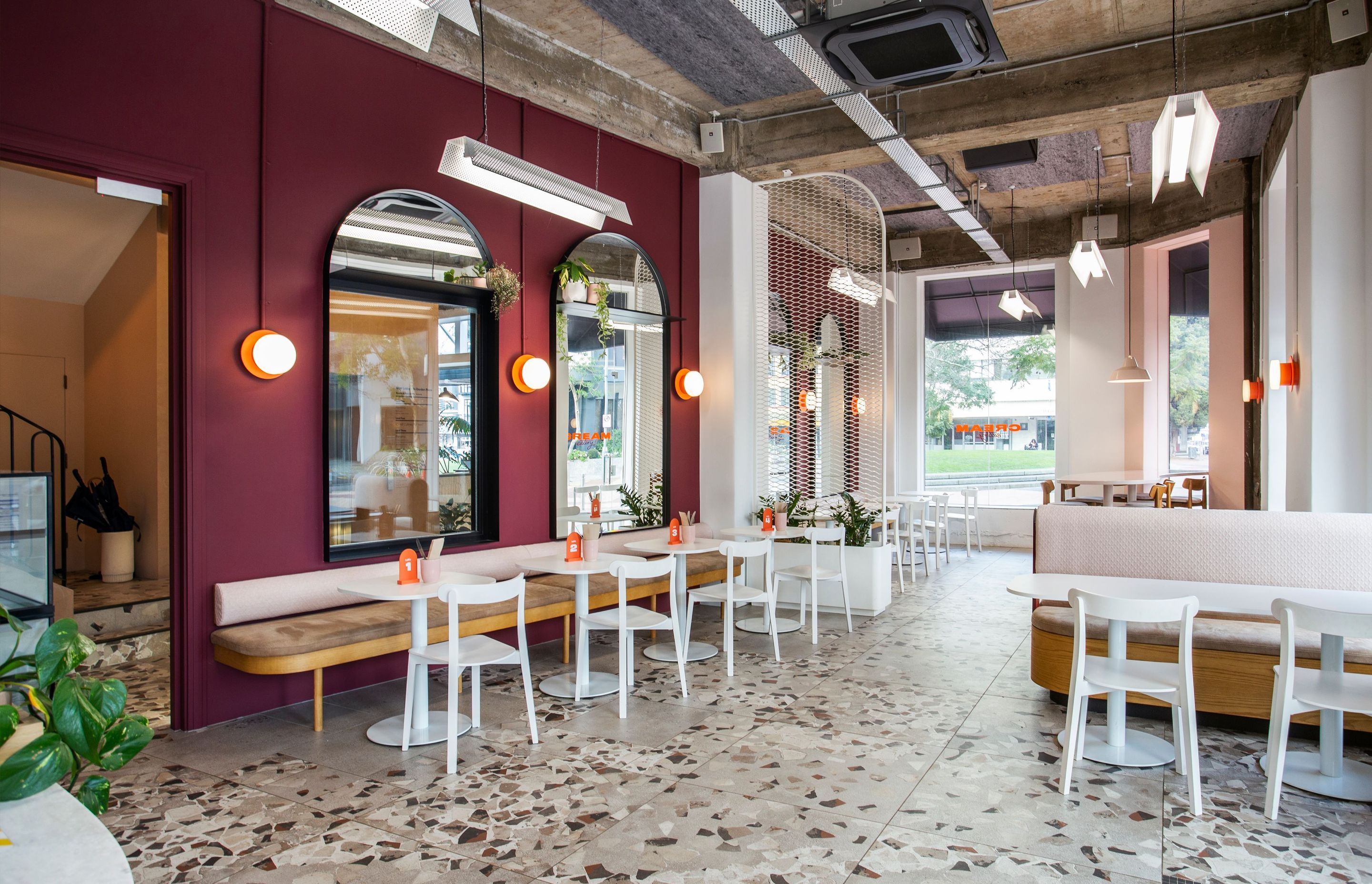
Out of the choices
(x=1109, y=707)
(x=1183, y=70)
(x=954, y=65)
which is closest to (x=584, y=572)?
(x=1109, y=707)

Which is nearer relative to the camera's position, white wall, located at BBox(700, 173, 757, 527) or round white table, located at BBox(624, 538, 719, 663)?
round white table, located at BBox(624, 538, 719, 663)

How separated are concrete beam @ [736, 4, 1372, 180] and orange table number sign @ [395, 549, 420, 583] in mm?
4712

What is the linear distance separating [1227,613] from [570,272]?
440 centimetres

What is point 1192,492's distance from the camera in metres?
9.18

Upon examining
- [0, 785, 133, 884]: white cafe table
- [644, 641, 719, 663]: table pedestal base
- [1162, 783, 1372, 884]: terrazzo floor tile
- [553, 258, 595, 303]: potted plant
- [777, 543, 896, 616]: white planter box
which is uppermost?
Answer: [553, 258, 595, 303]: potted plant

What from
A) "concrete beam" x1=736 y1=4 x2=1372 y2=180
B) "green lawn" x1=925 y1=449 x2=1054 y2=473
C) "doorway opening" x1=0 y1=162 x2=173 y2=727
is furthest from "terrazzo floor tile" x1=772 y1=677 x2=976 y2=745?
"green lawn" x1=925 y1=449 x2=1054 y2=473

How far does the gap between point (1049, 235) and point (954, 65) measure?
7.56 m

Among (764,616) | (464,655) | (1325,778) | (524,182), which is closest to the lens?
(1325,778)

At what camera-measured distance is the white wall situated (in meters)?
7.31

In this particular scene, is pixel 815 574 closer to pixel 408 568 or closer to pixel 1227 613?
pixel 1227 613

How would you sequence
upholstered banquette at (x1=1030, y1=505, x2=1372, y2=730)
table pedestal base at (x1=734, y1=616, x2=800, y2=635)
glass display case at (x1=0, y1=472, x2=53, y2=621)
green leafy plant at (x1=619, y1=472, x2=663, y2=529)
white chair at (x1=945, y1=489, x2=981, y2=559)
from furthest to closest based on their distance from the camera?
white chair at (x1=945, y1=489, x2=981, y2=559), green leafy plant at (x1=619, y1=472, x2=663, y2=529), table pedestal base at (x1=734, y1=616, x2=800, y2=635), upholstered banquette at (x1=1030, y1=505, x2=1372, y2=730), glass display case at (x1=0, y1=472, x2=53, y2=621)

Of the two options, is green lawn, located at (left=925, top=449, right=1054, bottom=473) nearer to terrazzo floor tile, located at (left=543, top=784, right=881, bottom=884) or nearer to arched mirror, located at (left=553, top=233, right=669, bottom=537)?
arched mirror, located at (left=553, top=233, right=669, bottom=537)

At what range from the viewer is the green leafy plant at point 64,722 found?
1.23 m

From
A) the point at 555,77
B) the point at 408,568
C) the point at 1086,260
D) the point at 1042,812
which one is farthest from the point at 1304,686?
the point at 555,77
